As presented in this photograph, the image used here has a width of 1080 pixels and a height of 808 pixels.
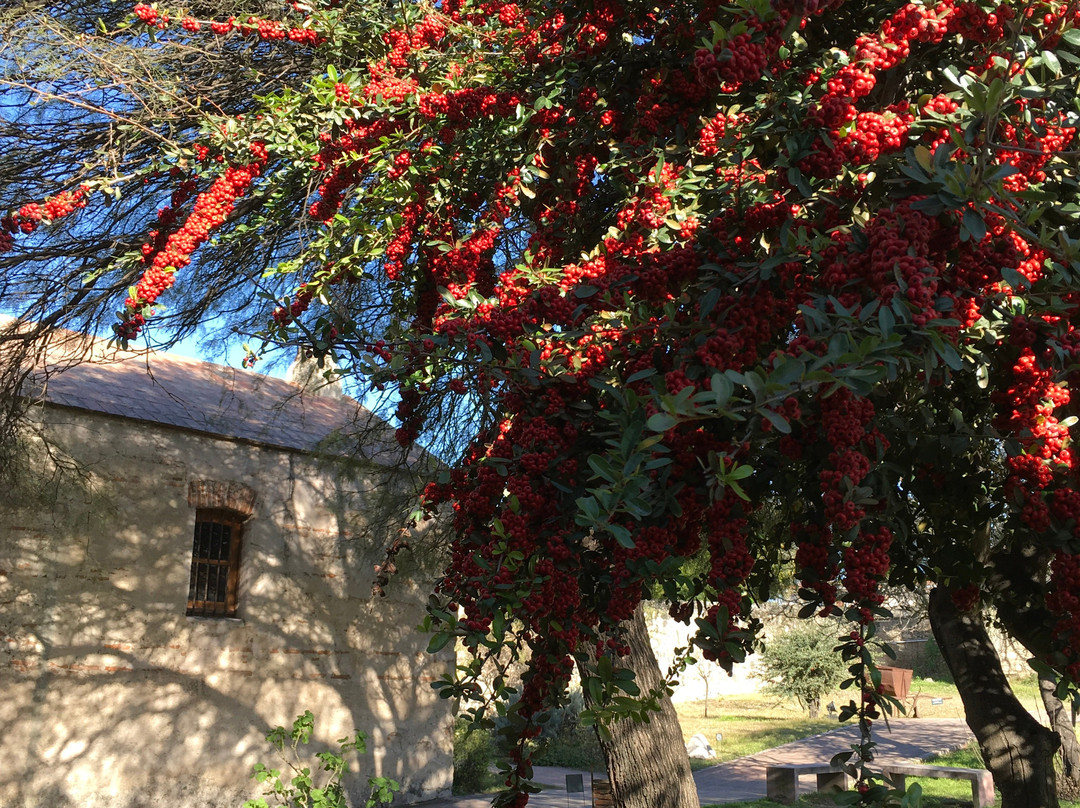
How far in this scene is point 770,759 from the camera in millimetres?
15656

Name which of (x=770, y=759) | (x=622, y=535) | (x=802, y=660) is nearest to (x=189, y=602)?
(x=622, y=535)

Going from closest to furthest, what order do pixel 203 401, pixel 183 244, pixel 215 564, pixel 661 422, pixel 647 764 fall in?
pixel 661 422, pixel 183 244, pixel 647 764, pixel 215 564, pixel 203 401

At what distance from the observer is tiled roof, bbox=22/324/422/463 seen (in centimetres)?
900

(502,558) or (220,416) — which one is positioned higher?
(220,416)

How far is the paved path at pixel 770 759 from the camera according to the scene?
1182 centimetres

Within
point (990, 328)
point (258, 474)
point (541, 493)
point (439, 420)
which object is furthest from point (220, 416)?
point (990, 328)

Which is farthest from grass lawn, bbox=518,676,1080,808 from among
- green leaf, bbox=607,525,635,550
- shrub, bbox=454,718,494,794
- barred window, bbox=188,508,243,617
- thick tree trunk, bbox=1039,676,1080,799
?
green leaf, bbox=607,525,635,550

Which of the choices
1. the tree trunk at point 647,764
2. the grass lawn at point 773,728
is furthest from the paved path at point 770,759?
the tree trunk at point 647,764

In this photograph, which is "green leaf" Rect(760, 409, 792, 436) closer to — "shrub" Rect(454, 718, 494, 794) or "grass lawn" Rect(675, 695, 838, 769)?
"shrub" Rect(454, 718, 494, 794)

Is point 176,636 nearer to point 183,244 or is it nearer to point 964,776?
point 183,244

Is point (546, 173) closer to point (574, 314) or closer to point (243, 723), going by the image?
point (574, 314)

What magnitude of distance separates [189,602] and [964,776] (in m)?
9.36

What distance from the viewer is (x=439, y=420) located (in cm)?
706

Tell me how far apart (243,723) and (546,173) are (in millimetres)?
7937
